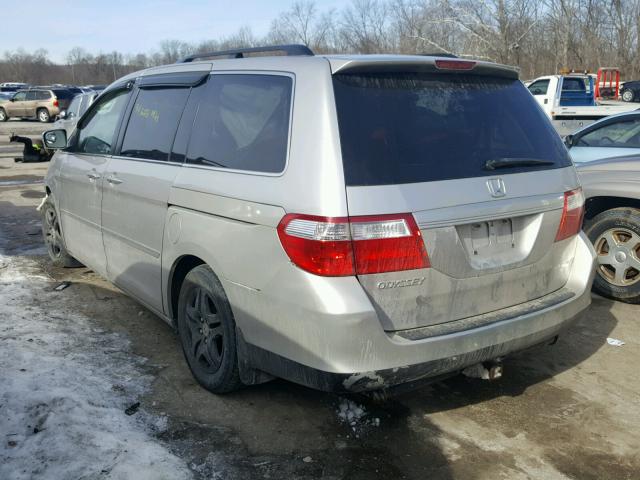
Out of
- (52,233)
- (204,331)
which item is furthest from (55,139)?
(204,331)

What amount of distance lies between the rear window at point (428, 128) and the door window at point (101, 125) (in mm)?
2467

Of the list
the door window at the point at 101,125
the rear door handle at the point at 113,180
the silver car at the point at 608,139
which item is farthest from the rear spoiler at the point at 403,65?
the silver car at the point at 608,139

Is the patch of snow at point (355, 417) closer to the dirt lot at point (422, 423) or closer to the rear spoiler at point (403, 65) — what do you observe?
the dirt lot at point (422, 423)

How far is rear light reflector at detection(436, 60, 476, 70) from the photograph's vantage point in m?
3.15

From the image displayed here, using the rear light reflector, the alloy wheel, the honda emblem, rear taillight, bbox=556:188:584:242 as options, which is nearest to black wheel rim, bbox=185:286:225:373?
the honda emblem

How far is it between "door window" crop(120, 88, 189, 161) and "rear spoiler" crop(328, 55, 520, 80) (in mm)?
1344

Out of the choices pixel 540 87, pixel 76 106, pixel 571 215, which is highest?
pixel 540 87

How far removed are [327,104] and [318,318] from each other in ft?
3.24

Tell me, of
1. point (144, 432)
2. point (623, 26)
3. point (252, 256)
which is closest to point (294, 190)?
point (252, 256)

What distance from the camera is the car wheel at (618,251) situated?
526 cm

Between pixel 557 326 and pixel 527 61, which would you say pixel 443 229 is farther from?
pixel 527 61

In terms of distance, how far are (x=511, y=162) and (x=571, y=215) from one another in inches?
21.1

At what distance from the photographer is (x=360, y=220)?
271 centimetres

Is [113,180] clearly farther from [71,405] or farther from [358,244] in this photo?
[358,244]
